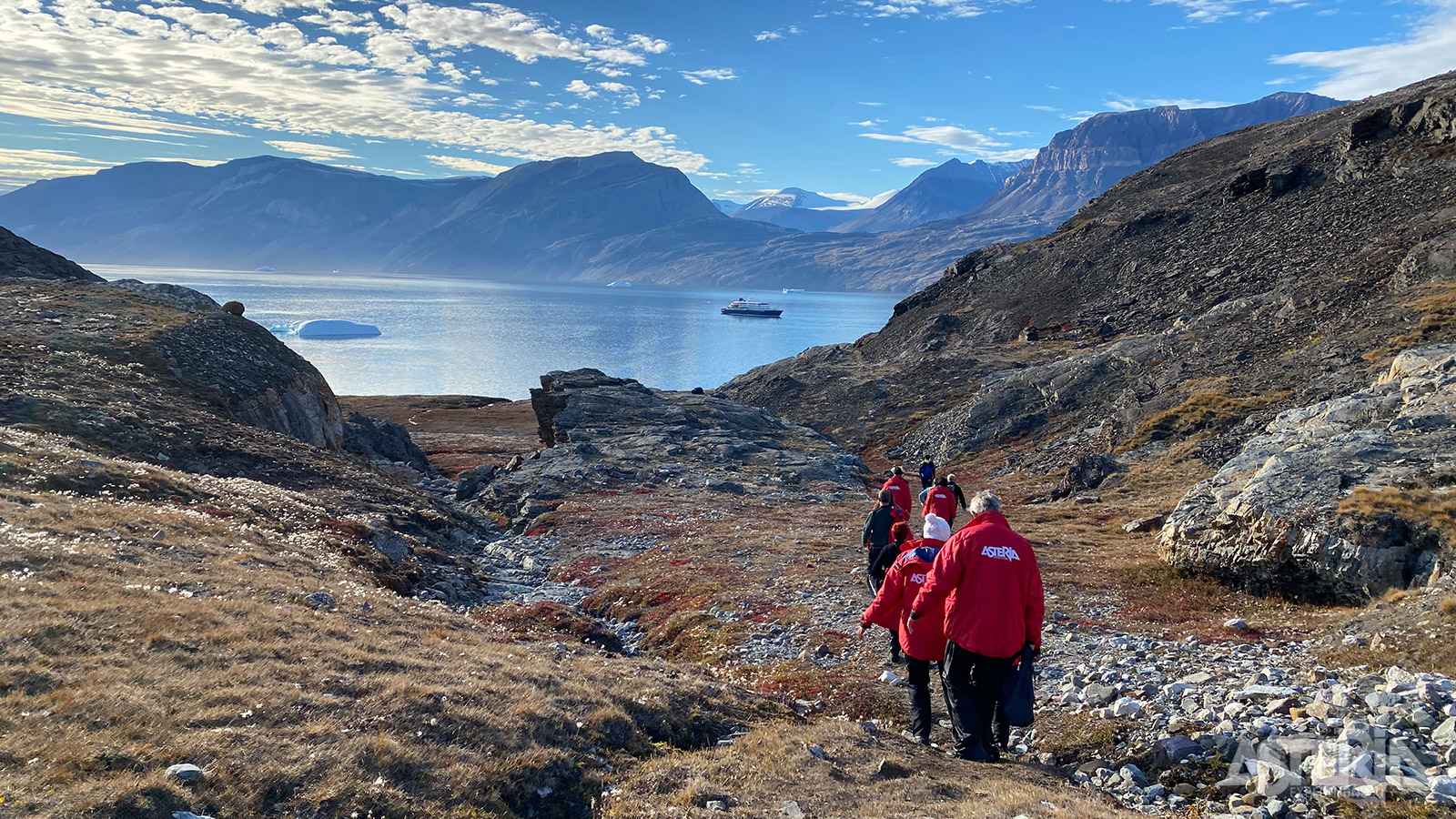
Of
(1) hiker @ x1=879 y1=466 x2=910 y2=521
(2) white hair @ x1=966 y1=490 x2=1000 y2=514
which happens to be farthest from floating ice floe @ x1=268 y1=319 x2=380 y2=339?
(2) white hair @ x1=966 y1=490 x2=1000 y2=514

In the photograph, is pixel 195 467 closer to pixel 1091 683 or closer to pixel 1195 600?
pixel 1091 683

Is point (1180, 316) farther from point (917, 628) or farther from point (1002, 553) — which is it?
point (1002, 553)

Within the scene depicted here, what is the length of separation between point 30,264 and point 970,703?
5942 cm

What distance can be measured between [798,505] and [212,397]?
89.2 feet

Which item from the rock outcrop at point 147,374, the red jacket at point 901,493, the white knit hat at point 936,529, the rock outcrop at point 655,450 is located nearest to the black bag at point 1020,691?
the white knit hat at point 936,529

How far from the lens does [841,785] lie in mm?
8844

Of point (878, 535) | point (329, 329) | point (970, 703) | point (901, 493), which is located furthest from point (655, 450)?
point (329, 329)

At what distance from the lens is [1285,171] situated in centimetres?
6962

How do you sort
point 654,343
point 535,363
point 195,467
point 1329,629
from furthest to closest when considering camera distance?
point 654,343 → point 535,363 → point 195,467 → point 1329,629

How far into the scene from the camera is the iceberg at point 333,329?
179625 millimetres

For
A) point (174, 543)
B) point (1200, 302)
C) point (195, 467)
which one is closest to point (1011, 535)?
point (174, 543)

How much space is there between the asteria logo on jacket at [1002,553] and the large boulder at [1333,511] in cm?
1050

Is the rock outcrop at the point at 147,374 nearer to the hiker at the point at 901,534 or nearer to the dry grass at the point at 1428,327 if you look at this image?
the hiker at the point at 901,534

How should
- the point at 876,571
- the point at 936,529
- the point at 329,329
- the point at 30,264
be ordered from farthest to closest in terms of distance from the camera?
the point at 329,329 → the point at 30,264 → the point at 876,571 → the point at 936,529
